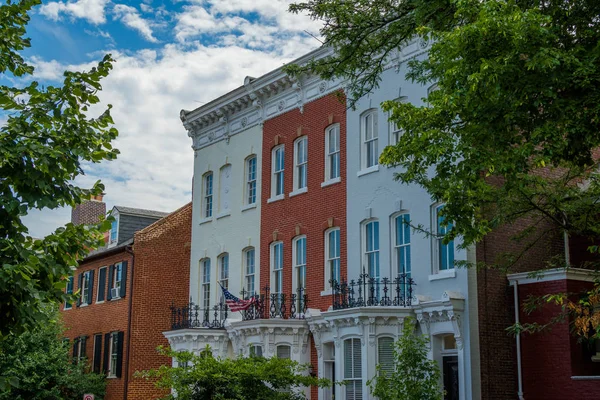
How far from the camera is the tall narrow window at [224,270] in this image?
3062 cm

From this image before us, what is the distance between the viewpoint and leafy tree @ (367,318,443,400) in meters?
19.0

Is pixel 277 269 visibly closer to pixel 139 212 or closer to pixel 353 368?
pixel 353 368

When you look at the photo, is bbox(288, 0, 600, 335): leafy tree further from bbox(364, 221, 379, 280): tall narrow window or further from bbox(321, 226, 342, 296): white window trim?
bbox(321, 226, 342, 296): white window trim

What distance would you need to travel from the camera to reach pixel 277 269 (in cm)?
2800

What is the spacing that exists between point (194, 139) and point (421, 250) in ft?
45.9

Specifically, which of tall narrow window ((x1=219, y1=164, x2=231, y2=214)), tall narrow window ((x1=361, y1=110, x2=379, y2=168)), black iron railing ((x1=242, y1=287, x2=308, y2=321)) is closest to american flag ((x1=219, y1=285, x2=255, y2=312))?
black iron railing ((x1=242, y1=287, x2=308, y2=321))

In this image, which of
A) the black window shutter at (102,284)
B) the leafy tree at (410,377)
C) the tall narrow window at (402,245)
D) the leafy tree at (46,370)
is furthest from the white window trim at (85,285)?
the leafy tree at (410,377)

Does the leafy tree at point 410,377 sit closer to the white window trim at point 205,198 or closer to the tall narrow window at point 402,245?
the tall narrow window at point 402,245

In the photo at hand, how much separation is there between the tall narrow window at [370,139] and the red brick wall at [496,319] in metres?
4.68

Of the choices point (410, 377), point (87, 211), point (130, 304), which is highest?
point (87, 211)

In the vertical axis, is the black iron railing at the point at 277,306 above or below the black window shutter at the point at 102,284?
below

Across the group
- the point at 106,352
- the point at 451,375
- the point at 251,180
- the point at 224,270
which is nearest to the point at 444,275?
the point at 451,375

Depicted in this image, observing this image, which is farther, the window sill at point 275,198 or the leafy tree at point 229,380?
the window sill at point 275,198

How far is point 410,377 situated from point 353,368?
3.60 m
